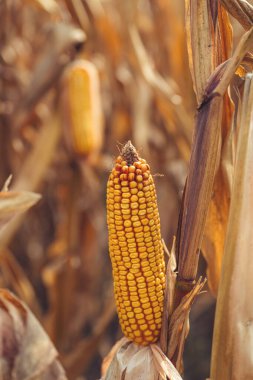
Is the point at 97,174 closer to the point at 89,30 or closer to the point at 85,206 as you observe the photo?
the point at 85,206

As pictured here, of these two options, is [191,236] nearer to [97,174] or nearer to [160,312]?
[160,312]

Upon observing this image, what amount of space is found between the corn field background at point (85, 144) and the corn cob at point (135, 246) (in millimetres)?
1085

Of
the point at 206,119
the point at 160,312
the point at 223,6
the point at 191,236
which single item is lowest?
the point at 160,312

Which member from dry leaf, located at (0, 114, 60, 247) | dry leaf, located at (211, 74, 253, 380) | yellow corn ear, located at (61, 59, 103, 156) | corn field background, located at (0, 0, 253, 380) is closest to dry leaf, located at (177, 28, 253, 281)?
dry leaf, located at (211, 74, 253, 380)

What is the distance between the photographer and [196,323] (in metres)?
3.71

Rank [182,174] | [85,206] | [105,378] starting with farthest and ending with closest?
[85,206], [182,174], [105,378]

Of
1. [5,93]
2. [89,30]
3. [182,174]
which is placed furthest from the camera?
[5,93]

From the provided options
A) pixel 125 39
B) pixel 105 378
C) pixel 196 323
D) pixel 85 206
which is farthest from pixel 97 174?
pixel 105 378

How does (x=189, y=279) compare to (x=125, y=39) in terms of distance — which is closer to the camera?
(x=189, y=279)

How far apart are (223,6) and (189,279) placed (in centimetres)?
68

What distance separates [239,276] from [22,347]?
26.4 inches

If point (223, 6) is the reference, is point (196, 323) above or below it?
below

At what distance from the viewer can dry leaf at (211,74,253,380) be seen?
1.43 metres

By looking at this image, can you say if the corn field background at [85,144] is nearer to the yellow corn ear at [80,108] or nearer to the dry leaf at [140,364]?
the yellow corn ear at [80,108]
